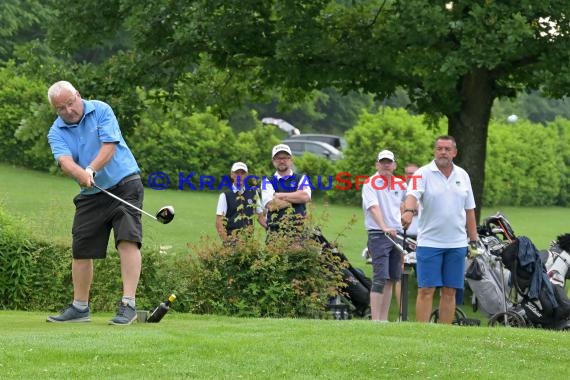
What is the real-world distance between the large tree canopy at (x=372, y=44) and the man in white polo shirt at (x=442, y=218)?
4.17 metres

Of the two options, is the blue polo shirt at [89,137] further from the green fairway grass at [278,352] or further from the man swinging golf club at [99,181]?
the green fairway grass at [278,352]

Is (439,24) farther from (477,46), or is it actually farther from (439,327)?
(439,327)

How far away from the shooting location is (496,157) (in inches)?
1548

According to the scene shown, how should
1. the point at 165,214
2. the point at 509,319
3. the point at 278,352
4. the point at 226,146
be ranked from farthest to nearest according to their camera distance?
the point at 226,146 → the point at 509,319 → the point at 165,214 → the point at 278,352

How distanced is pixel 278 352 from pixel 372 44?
10066 millimetres

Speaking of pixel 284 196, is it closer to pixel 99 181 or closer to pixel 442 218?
pixel 442 218

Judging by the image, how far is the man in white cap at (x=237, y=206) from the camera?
13.2 metres

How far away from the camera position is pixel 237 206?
13383 mm

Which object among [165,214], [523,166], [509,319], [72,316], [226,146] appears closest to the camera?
[165,214]

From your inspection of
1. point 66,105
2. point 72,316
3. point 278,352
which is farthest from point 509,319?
point 66,105

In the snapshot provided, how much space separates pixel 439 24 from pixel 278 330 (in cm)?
747

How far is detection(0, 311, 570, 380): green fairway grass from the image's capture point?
285 inches

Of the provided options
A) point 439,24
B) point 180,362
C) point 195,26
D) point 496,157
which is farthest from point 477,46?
point 496,157

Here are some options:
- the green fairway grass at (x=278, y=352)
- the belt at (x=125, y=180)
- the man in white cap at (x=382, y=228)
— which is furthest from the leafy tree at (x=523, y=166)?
the green fairway grass at (x=278, y=352)
